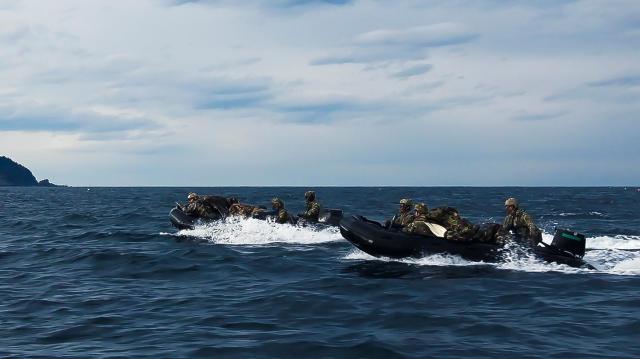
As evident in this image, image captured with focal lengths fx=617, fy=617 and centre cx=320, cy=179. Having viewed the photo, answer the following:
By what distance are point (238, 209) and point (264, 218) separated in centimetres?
124

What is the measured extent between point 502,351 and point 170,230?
2263 cm

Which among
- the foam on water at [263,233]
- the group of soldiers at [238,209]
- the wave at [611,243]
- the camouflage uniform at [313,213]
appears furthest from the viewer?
the camouflage uniform at [313,213]

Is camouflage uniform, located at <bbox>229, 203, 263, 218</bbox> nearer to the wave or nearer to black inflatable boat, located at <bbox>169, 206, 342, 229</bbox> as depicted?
black inflatable boat, located at <bbox>169, 206, 342, 229</bbox>

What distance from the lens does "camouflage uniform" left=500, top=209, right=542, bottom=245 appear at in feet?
57.8

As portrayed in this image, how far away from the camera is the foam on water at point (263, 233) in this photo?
960 inches

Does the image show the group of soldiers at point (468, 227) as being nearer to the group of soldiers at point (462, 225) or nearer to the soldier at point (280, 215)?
the group of soldiers at point (462, 225)

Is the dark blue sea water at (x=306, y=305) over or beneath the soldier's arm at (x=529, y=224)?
beneath

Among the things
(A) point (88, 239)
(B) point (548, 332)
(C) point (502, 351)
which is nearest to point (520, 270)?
(B) point (548, 332)

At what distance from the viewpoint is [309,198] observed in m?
25.8

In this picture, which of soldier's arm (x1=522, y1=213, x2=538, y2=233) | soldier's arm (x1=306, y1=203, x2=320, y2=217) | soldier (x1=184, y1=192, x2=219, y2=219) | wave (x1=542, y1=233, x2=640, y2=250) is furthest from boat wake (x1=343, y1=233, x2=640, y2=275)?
soldier (x1=184, y1=192, x2=219, y2=219)

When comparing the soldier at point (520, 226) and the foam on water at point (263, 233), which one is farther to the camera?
the foam on water at point (263, 233)

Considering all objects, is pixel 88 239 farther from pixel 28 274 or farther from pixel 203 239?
pixel 28 274

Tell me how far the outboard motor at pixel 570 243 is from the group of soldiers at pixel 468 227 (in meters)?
0.62

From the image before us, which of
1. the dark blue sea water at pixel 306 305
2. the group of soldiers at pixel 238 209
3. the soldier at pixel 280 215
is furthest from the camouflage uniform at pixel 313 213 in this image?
the dark blue sea water at pixel 306 305
